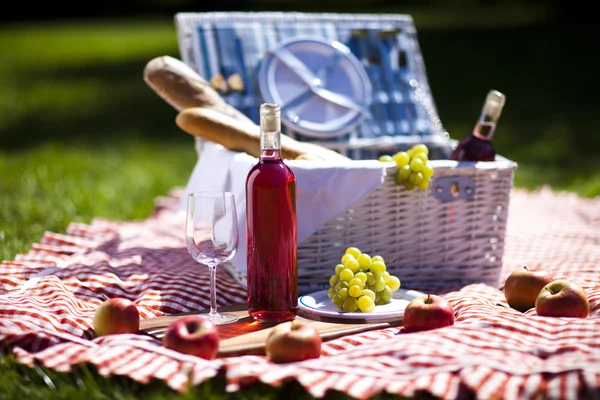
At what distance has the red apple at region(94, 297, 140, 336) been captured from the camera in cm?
207

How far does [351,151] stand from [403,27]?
2.55 feet

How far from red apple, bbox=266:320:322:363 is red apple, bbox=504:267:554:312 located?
752mm

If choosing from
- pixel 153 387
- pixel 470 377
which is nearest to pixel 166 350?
pixel 153 387

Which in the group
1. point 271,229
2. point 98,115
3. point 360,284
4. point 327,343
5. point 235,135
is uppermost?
point 98,115

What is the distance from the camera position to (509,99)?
27.0ft

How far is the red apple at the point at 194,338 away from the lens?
192 centimetres

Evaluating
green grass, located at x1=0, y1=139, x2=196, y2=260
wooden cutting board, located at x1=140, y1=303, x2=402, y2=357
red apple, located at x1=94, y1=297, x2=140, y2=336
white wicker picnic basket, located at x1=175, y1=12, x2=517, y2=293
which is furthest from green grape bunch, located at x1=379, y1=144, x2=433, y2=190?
green grass, located at x1=0, y1=139, x2=196, y2=260

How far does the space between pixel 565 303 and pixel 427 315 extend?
1.29 ft

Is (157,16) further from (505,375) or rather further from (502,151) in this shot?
(505,375)

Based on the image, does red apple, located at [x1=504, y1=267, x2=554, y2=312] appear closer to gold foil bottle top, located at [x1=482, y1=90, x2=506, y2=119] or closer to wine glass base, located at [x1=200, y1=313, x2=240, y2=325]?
gold foil bottle top, located at [x1=482, y1=90, x2=506, y2=119]

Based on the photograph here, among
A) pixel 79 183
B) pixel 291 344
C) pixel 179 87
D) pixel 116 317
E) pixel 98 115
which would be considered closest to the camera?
pixel 291 344

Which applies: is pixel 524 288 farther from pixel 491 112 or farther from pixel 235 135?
pixel 235 135

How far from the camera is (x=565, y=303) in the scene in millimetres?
2191

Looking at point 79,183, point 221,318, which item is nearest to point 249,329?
point 221,318
